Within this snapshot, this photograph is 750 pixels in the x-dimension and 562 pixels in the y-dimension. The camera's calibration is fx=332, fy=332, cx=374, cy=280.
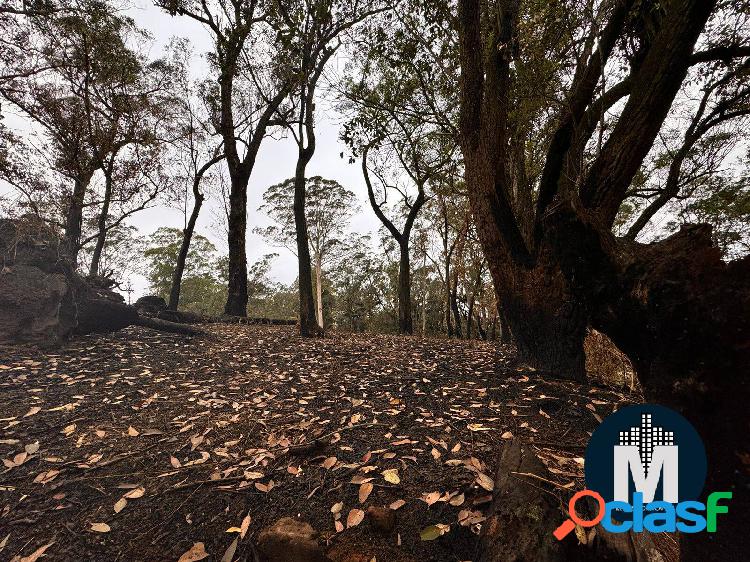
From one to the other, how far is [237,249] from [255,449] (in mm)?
8479

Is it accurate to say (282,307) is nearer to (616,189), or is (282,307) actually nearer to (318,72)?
(318,72)

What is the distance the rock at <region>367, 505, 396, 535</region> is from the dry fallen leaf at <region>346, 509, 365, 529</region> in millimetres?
42

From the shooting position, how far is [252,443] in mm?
2615

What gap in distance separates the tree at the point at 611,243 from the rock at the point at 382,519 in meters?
1.15

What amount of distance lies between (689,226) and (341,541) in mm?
2465

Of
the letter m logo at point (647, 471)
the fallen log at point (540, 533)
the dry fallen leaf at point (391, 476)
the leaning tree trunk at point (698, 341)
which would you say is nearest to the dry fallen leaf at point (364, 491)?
the dry fallen leaf at point (391, 476)

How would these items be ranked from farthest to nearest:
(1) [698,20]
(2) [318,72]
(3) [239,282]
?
(3) [239,282] < (2) [318,72] < (1) [698,20]

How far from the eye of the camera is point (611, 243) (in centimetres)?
246

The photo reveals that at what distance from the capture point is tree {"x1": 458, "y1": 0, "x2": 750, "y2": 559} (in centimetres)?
122

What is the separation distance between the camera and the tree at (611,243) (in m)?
1.22

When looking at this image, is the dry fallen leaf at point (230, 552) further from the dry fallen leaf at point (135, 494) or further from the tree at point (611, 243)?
the tree at point (611, 243)

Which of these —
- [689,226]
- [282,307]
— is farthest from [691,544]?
[282,307]

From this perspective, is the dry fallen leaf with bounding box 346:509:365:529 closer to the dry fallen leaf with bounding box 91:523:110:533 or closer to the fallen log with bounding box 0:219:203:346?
the dry fallen leaf with bounding box 91:523:110:533

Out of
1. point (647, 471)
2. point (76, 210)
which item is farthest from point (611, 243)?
point (76, 210)
